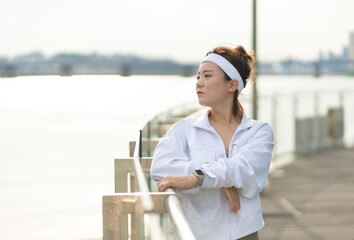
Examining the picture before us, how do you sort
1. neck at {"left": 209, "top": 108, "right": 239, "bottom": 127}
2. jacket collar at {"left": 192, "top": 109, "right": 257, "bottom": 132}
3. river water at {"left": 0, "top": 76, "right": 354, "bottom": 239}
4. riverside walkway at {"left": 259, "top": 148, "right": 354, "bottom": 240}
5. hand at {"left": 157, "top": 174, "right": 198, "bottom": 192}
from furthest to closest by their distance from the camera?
river water at {"left": 0, "top": 76, "right": 354, "bottom": 239} < riverside walkway at {"left": 259, "top": 148, "right": 354, "bottom": 240} < neck at {"left": 209, "top": 108, "right": 239, "bottom": 127} < jacket collar at {"left": 192, "top": 109, "right": 257, "bottom": 132} < hand at {"left": 157, "top": 174, "right": 198, "bottom": 192}

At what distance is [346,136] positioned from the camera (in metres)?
15.7

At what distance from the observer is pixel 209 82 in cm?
265

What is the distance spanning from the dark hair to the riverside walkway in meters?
4.05

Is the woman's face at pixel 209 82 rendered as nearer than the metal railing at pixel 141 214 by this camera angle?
No

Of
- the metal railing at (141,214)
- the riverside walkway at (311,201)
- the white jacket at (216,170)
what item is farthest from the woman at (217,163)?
the riverside walkway at (311,201)

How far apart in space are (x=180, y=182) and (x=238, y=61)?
617mm

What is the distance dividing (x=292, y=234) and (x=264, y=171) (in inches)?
177

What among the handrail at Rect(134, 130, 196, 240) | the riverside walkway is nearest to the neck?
the handrail at Rect(134, 130, 196, 240)

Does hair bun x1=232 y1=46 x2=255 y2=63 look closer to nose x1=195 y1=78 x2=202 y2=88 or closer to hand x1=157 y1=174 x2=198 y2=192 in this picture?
nose x1=195 y1=78 x2=202 y2=88

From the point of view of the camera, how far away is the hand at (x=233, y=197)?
2445mm

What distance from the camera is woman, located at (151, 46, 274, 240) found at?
2.43 m

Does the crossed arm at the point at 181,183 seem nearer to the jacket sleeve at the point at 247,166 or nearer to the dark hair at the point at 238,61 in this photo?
the jacket sleeve at the point at 247,166

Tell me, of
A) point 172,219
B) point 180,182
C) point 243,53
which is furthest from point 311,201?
point 172,219

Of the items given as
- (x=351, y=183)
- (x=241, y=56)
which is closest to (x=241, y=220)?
(x=241, y=56)
